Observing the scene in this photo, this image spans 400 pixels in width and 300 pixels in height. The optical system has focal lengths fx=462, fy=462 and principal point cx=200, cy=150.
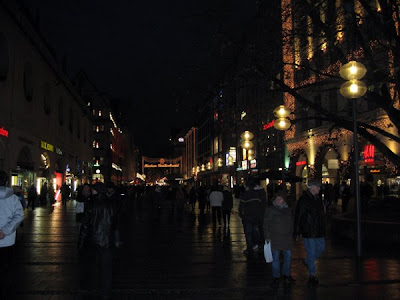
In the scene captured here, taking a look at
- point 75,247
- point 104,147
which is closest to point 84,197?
point 75,247

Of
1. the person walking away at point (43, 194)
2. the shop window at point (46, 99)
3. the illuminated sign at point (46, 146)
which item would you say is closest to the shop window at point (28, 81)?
the illuminated sign at point (46, 146)

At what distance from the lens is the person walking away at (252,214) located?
11.3 m

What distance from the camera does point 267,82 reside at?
560 inches

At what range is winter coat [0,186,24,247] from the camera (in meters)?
5.63

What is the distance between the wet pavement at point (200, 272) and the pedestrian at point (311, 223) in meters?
0.56

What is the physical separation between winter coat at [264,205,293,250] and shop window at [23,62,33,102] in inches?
1096

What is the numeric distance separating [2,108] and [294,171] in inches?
972

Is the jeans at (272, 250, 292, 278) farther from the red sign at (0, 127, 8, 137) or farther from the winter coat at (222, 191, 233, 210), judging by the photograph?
the red sign at (0, 127, 8, 137)

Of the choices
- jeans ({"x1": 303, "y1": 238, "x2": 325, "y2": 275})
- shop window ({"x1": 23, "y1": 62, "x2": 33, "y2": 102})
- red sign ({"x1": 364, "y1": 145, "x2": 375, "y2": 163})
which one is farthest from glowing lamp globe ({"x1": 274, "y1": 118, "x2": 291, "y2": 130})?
shop window ({"x1": 23, "y1": 62, "x2": 33, "y2": 102})

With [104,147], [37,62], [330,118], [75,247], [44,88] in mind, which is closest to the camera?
[75,247]

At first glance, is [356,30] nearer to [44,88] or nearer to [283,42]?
[283,42]

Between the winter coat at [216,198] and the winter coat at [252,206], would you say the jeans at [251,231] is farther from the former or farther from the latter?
the winter coat at [216,198]

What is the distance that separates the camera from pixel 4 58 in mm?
27047

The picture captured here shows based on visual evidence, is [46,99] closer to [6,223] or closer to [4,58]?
[4,58]
